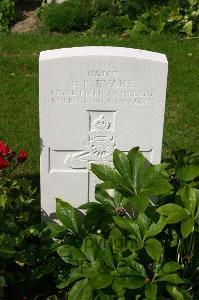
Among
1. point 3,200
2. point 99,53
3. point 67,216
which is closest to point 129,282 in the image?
Answer: point 67,216

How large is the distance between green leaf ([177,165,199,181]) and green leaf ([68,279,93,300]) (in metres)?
0.76

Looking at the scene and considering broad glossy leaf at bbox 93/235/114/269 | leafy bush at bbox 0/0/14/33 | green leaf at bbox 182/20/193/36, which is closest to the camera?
broad glossy leaf at bbox 93/235/114/269

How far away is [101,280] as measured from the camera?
2.75 m

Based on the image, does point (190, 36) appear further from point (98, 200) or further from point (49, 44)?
point (98, 200)

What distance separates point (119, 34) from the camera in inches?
296

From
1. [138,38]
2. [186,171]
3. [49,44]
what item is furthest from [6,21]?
[186,171]

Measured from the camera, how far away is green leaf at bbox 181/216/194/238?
274cm

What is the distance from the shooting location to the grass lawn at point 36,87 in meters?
5.13

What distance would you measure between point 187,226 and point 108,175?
0.52m

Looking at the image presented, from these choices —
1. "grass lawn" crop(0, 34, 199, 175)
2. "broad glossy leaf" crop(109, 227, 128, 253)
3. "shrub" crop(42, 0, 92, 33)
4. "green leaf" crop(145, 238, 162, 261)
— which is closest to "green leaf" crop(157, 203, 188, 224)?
"green leaf" crop(145, 238, 162, 261)

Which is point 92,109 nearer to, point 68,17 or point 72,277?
point 72,277

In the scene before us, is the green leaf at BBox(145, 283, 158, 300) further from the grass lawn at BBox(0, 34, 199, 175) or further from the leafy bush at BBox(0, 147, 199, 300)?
the grass lawn at BBox(0, 34, 199, 175)

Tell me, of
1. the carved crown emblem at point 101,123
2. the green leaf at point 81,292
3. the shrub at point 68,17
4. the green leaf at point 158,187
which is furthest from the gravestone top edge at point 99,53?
the shrub at point 68,17

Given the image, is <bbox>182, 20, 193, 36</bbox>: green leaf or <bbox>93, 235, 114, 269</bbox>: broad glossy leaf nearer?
<bbox>93, 235, 114, 269</bbox>: broad glossy leaf
